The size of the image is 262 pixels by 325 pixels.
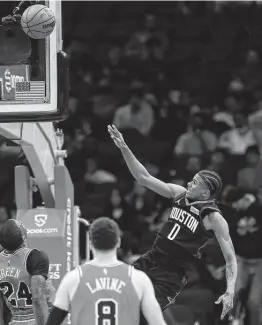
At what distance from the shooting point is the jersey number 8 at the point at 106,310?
6.48 metres

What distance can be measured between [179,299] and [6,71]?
521 cm

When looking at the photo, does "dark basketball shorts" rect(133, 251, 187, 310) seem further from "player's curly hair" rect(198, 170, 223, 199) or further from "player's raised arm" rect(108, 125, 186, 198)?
"player's curly hair" rect(198, 170, 223, 199)

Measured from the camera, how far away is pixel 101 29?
17.9 meters

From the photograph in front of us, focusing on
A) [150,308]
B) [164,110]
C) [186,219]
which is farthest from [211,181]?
[164,110]

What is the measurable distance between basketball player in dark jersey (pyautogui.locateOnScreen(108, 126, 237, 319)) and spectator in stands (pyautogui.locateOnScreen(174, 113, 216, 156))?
269 inches

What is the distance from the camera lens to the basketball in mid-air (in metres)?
9.31

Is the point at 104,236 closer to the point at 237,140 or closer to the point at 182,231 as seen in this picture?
the point at 182,231

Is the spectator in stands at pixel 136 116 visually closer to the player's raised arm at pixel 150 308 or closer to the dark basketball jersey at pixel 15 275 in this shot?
the dark basketball jersey at pixel 15 275

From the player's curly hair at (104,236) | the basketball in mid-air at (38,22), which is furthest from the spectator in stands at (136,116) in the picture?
the player's curly hair at (104,236)

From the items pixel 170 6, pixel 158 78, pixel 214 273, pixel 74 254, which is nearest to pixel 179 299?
pixel 214 273

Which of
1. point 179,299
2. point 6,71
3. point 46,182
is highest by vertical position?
point 6,71

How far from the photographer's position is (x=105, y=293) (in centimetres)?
647

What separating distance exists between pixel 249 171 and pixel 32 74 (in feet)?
21.1

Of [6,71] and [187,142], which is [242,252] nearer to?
[187,142]
